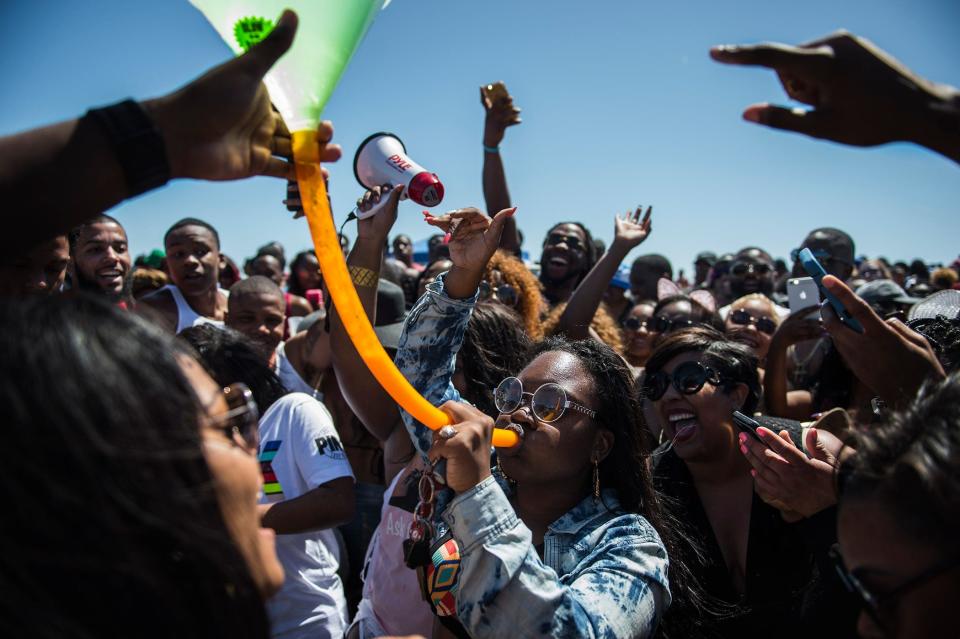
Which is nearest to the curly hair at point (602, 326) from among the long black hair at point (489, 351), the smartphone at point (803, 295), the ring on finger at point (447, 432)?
the smartphone at point (803, 295)

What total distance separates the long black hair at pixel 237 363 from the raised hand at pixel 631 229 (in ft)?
7.25

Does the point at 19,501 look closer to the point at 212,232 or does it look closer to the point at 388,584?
the point at 388,584

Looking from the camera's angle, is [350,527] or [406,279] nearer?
[350,527]

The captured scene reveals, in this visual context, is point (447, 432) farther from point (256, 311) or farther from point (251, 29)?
point (256, 311)

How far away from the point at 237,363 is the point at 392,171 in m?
1.25

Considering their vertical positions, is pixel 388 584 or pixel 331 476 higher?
pixel 331 476

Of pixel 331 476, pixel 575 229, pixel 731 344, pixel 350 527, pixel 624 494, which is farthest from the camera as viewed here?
pixel 575 229

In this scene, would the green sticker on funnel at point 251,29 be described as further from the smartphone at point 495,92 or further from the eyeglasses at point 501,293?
the smartphone at point 495,92

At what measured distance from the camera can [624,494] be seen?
243cm

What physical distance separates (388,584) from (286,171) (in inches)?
62.2

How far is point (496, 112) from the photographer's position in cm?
492

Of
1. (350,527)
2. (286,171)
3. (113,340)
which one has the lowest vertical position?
(350,527)

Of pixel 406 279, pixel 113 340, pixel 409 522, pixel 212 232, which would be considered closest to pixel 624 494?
pixel 409 522

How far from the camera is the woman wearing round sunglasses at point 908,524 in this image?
50.9 inches
